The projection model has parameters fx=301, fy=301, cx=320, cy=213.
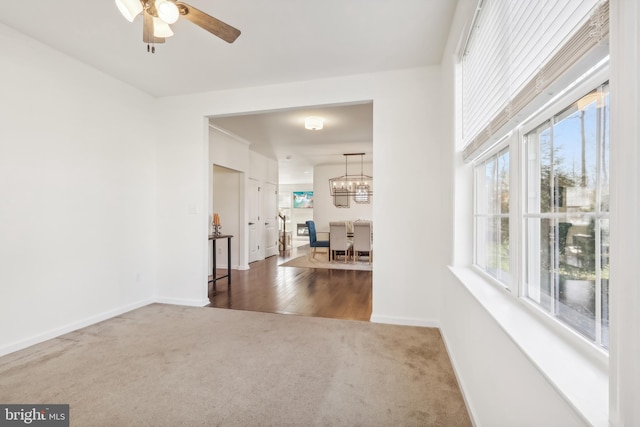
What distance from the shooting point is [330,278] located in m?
5.38

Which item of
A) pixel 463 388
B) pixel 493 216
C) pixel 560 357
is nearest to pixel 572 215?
pixel 560 357

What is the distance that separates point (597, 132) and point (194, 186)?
3.82 m

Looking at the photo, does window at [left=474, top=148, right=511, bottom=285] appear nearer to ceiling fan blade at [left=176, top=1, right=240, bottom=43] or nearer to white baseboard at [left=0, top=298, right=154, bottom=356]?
ceiling fan blade at [left=176, top=1, right=240, bottom=43]

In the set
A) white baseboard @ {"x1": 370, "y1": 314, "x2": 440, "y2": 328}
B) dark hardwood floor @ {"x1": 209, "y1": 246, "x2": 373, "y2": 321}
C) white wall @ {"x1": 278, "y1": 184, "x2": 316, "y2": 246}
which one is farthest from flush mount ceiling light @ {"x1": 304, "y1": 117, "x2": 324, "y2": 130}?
white wall @ {"x1": 278, "y1": 184, "x2": 316, "y2": 246}

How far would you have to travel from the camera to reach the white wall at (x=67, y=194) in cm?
250

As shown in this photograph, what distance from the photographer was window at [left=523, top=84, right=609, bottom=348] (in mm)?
859

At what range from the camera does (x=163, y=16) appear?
1.77m

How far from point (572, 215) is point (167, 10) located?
2213mm

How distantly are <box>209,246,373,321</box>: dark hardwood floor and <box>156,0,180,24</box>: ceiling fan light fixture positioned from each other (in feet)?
9.56

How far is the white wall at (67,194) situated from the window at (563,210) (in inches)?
144

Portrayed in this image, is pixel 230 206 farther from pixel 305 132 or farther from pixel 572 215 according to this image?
pixel 572 215

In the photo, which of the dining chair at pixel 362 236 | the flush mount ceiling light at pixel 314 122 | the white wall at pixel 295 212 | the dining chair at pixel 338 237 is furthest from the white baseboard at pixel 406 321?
the white wall at pixel 295 212

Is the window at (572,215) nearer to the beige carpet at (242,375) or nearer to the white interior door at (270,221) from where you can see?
the beige carpet at (242,375)

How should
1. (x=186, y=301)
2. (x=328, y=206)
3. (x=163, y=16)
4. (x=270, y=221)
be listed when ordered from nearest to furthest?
(x=163, y=16) < (x=186, y=301) < (x=270, y=221) < (x=328, y=206)
